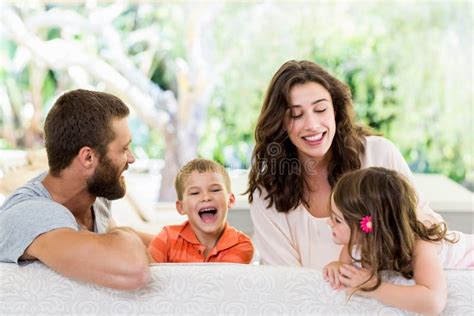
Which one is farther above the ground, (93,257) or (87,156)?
(87,156)

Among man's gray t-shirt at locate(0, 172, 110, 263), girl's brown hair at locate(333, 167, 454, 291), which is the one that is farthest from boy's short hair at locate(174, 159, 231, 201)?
girl's brown hair at locate(333, 167, 454, 291)

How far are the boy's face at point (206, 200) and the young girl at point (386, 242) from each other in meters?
0.67

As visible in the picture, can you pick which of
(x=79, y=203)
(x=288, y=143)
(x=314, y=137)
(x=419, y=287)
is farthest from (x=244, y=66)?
(x=419, y=287)

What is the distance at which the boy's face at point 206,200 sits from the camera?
2.43 meters

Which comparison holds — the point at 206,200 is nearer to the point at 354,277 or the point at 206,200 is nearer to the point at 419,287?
the point at 354,277

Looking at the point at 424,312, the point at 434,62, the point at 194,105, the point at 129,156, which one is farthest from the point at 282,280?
the point at 434,62

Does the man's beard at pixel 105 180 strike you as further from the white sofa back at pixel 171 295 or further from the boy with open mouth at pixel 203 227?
the boy with open mouth at pixel 203 227

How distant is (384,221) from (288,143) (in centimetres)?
74

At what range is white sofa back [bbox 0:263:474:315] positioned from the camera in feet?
5.99

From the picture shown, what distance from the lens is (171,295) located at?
1841mm

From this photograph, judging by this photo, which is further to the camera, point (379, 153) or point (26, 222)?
point (379, 153)

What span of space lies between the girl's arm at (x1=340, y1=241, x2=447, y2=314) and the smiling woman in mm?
558

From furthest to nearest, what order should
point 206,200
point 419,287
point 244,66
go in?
point 244,66 < point 206,200 < point 419,287

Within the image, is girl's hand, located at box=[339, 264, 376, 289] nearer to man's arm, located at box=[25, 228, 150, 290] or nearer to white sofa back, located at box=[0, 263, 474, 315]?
white sofa back, located at box=[0, 263, 474, 315]
